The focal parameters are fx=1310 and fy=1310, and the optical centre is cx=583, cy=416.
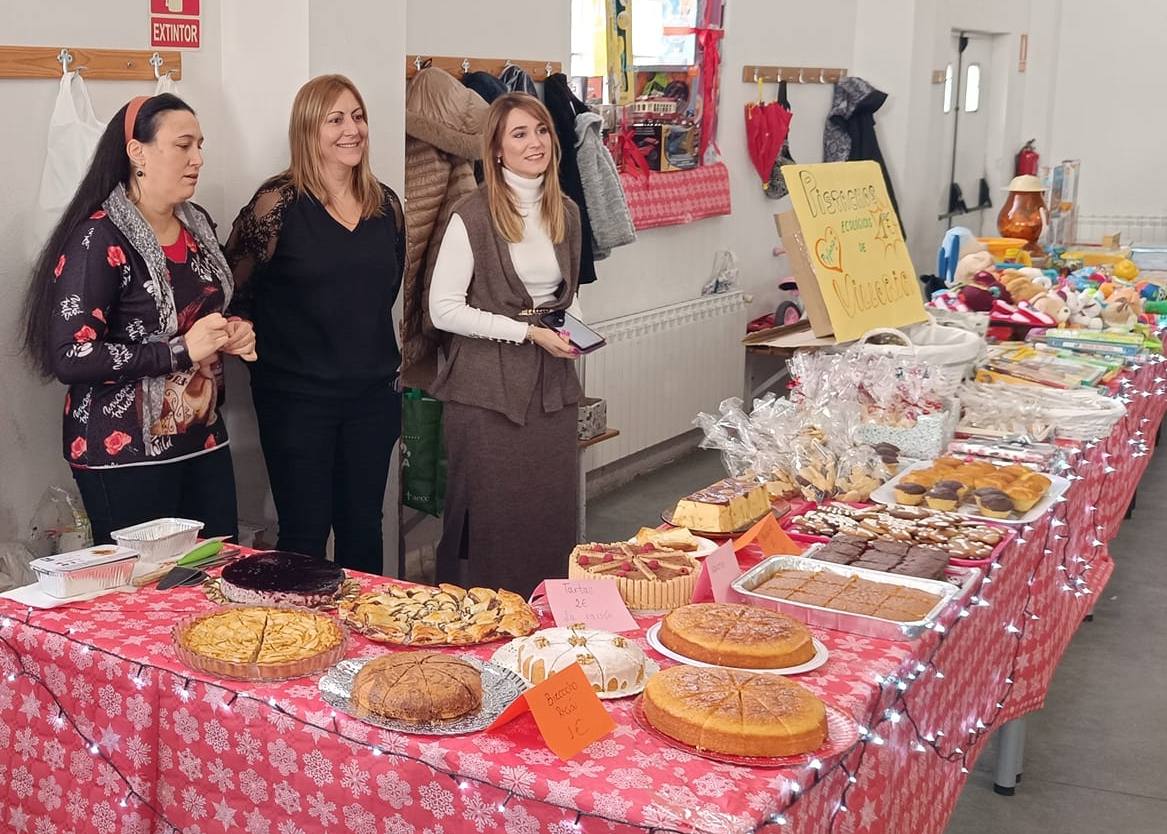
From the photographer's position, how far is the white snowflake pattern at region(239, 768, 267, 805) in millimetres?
1878

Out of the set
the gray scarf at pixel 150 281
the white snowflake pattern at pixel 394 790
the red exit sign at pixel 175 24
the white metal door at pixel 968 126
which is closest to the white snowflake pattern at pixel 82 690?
the white snowflake pattern at pixel 394 790

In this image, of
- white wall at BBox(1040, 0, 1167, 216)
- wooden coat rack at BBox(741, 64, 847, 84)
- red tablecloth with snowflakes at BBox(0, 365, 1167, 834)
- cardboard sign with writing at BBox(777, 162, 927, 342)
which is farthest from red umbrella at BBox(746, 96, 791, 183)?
red tablecloth with snowflakes at BBox(0, 365, 1167, 834)

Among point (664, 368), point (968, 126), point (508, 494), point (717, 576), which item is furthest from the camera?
point (968, 126)

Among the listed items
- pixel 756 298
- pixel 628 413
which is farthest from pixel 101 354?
pixel 756 298

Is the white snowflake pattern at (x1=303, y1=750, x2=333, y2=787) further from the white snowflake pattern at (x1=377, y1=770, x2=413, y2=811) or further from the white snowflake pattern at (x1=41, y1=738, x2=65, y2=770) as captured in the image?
the white snowflake pattern at (x1=41, y1=738, x2=65, y2=770)

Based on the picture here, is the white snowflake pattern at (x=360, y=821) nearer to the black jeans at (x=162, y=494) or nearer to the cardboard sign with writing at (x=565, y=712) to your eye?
the cardboard sign with writing at (x=565, y=712)

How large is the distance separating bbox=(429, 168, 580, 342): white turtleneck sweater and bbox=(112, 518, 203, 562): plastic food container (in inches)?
50.8

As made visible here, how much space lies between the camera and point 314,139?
3367 millimetres

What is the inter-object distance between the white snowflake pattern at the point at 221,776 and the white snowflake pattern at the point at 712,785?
28.5 inches

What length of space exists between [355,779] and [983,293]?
3551 mm

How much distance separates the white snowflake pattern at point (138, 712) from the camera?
1973 millimetres

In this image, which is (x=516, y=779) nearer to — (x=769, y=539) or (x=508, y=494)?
(x=769, y=539)

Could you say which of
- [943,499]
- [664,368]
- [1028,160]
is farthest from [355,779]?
[1028,160]

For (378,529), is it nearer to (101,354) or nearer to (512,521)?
(512,521)
